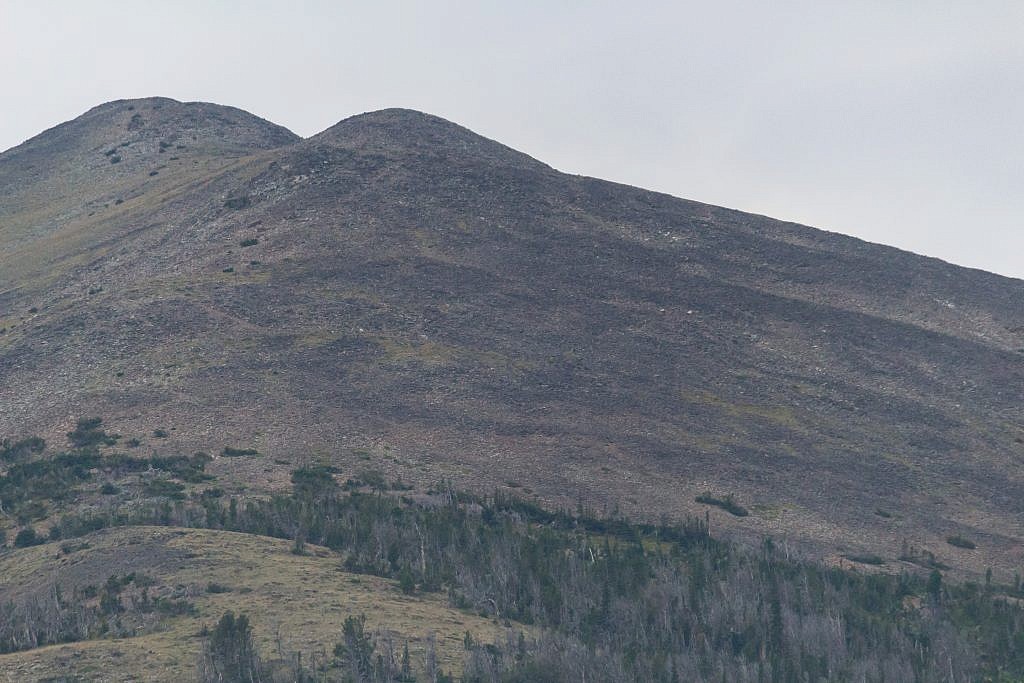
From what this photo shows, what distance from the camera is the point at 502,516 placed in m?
81.2

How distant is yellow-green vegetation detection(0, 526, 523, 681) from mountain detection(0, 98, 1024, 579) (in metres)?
12.0

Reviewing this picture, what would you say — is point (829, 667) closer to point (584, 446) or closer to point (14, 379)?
point (584, 446)

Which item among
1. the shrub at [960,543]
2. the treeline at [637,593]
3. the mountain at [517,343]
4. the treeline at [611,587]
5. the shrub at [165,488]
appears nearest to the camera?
the treeline at [611,587]

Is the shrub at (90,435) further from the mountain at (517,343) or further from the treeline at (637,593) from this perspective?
the treeline at (637,593)

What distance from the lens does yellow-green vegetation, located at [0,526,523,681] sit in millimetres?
54281

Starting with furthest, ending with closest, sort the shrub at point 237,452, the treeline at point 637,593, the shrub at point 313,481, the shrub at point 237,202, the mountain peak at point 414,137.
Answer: the mountain peak at point 414,137, the shrub at point 237,202, the shrub at point 237,452, the shrub at point 313,481, the treeline at point 637,593

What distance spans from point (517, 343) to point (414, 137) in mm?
49033

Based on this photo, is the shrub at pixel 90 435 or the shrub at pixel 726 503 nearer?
the shrub at pixel 90 435

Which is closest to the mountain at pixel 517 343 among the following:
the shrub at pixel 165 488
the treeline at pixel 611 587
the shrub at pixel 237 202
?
the shrub at pixel 237 202

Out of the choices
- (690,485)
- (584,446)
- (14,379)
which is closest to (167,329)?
(14,379)

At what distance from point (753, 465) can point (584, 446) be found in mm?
12469

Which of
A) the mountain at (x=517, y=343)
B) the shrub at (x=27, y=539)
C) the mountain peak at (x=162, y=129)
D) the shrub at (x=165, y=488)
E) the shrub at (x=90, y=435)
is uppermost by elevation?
the mountain peak at (x=162, y=129)

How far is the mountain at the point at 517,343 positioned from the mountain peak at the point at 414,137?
0.57 m

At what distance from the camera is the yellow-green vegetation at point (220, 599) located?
2137 inches
